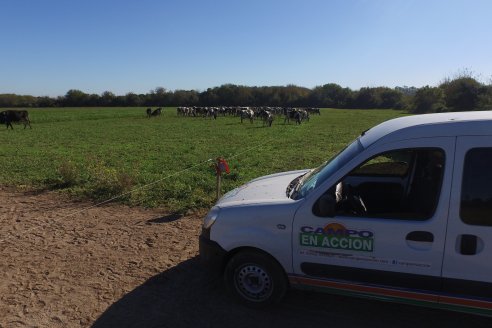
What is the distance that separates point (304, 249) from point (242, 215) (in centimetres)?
71

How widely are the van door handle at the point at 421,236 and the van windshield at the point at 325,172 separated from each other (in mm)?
876

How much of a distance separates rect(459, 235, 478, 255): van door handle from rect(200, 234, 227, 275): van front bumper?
7.37 ft

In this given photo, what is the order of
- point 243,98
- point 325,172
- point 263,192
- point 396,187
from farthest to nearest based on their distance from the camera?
point 243,98 < point 396,187 < point 263,192 < point 325,172

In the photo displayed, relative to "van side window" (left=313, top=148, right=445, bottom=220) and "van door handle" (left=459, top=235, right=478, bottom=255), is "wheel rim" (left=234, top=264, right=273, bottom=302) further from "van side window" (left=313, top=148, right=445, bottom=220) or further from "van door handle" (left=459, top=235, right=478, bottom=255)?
"van door handle" (left=459, top=235, right=478, bottom=255)

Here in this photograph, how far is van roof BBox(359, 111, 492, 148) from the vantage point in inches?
137

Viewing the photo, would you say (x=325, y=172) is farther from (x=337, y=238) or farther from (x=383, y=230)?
(x=383, y=230)

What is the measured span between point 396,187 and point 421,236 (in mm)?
1422

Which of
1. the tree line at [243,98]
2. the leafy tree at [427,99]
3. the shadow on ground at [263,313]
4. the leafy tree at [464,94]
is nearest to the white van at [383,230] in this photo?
the shadow on ground at [263,313]

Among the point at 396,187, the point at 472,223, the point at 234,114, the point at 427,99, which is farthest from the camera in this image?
the point at 427,99

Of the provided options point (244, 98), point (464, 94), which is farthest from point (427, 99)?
point (244, 98)

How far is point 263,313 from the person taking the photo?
425 cm

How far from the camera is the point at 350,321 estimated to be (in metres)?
4.09

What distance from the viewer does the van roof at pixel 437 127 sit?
137 inches

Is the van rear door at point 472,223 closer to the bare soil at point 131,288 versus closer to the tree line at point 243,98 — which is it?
the bare soil at point 131,288
